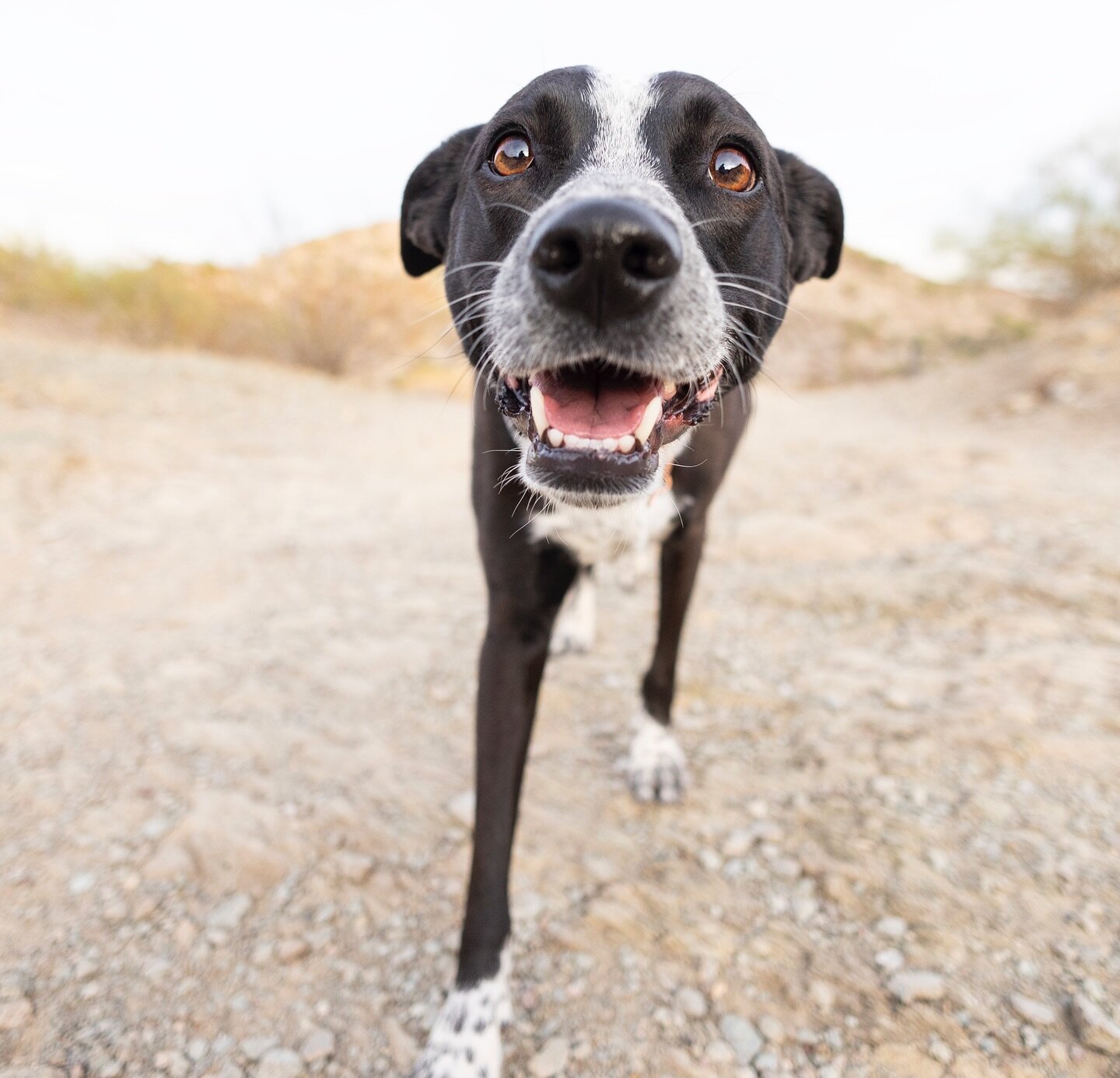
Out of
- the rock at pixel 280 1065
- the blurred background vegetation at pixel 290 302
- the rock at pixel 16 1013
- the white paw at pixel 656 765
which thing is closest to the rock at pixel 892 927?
the white paw at pixel 656 765

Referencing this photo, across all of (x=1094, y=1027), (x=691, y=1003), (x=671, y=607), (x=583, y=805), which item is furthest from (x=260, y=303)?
(x=1094, y=1027)

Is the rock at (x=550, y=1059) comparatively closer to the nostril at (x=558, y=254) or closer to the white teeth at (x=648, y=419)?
the white teeth at (x=648, y=419)

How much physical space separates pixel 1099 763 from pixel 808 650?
1079mm

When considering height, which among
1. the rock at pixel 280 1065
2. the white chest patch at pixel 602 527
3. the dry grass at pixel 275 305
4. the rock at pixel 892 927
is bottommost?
the dry grass at pixel 275 305

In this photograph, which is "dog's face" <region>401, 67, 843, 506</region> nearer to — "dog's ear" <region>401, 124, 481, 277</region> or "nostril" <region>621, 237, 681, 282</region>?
"nostril" <region>621, 237, 681, 282</region>

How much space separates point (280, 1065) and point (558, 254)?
172cm

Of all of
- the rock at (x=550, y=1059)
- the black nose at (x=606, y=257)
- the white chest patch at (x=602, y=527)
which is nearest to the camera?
the black nose at (x=606, y=257)

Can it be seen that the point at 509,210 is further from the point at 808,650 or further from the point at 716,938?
the point at 808,650

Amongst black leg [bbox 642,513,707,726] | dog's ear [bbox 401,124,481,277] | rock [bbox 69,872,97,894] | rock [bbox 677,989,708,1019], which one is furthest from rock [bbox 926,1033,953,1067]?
dog's ear [bbox 401,124,481,277]

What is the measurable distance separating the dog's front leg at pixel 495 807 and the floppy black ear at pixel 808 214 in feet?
3.70

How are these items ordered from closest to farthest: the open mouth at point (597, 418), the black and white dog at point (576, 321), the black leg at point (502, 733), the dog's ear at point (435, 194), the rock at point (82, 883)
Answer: the black and white dog at point (576, 321) < the open mouth at point (597, 418) < the black leg at point (502, 733) < the rock at point (82, 883) < the dog's ear at point (435, 194)

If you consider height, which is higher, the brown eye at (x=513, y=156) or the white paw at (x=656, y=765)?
the brown eye at (x=513, y=156)

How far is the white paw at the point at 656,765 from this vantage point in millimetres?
2248

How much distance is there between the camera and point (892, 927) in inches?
68.2
